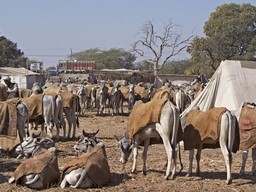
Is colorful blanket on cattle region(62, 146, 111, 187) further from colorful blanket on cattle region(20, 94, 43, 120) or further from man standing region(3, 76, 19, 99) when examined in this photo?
man standing region(3, 76, 19, 99)

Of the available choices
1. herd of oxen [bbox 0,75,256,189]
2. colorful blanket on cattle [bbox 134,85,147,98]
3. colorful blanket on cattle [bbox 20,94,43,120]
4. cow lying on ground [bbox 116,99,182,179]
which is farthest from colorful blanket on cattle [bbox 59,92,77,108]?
colorful blanket on cattle [bbox 134,85,147,98]

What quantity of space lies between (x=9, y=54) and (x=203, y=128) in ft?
230

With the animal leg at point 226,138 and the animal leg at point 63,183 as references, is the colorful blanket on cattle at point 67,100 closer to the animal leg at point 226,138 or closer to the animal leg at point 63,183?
the animal leg at point 63,183

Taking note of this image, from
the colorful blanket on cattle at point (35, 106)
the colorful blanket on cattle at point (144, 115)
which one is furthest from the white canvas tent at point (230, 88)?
the colorful blanket on cattle at point (144, 115)

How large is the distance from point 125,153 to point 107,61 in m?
83.2

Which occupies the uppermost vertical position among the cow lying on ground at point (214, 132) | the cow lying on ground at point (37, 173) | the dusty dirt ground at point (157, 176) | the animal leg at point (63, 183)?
the cow lying on ground at point (214, 132)

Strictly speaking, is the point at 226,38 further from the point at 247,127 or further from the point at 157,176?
the point at 157,176

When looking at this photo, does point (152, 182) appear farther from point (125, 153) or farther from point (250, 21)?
point (250, 21)

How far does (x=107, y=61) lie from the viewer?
311ft

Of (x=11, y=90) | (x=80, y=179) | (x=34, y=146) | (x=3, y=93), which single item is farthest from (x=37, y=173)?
(x=11, y=90)

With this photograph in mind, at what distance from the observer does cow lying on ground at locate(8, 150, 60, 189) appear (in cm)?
1020

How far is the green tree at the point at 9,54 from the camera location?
75.8 m

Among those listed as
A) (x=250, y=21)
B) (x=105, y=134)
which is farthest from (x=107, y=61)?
(x=105, y=134)

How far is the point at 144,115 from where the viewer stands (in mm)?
11422
